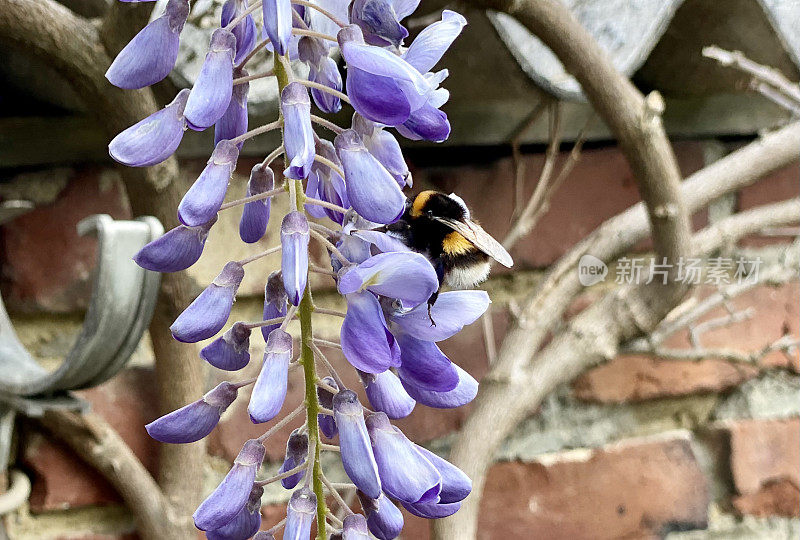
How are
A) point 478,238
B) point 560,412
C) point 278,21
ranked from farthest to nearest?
point 560,412, point 478,238, point 278,21

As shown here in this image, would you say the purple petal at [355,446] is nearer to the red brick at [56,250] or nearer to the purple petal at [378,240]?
the purple petal at [378,240]

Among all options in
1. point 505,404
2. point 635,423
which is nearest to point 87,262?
point 505,404

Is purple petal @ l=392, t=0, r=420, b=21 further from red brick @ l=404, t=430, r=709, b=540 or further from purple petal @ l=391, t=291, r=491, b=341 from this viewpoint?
red brick @ l=404, t=430, r=709, b=540

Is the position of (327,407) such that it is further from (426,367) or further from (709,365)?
(709,365)

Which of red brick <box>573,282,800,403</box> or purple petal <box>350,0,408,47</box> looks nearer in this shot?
purple petal <box>350,0,408,47</box>

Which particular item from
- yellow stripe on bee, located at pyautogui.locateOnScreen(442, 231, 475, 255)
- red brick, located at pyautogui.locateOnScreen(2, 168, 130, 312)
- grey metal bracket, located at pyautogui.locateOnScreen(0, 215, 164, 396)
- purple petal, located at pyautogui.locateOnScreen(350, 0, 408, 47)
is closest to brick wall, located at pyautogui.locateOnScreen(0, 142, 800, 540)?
red brick, located at pyautogui.locateOnScreen(2, 168, 130, 312)

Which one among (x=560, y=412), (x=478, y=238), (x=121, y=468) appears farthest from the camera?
(x=560, y=412)

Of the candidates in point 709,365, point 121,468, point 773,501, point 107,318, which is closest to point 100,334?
point 107,318
